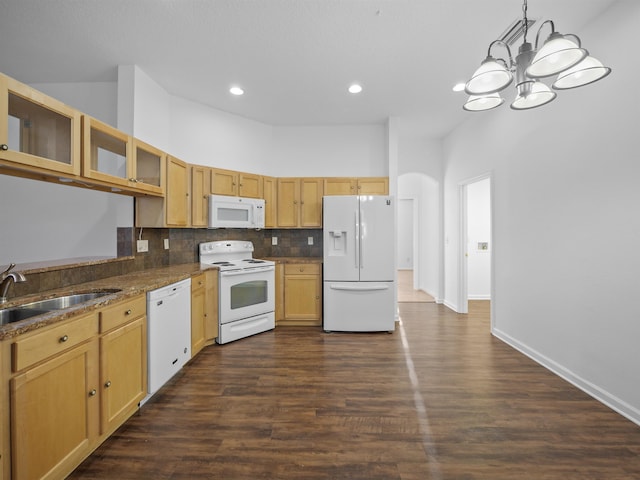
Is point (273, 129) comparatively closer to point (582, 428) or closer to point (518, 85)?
point (518, 85)

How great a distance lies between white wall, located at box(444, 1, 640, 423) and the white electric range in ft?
9.43

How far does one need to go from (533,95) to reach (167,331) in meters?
3.01

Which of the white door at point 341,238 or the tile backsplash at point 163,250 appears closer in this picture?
the tile backsplash at point 163,250

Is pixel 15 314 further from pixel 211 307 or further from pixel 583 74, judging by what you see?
pixel 583 74

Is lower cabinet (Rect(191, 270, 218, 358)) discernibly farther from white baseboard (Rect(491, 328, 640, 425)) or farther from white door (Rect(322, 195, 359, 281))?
white baseboard (Rect(491, 328, 640, 425))

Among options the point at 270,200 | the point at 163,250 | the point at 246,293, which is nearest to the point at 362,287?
the point at 246,293

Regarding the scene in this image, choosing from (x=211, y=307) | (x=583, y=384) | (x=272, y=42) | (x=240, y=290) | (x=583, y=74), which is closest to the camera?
(x=583, y=74)

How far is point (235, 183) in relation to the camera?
3812mm

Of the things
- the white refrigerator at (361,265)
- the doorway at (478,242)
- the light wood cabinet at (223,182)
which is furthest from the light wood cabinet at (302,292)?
the doorway at (478,242)

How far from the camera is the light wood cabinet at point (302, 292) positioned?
402cm

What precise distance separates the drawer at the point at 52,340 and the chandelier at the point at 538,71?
2.38m

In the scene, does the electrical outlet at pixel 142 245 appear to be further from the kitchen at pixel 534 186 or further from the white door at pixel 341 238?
the white door at pixel 341 238

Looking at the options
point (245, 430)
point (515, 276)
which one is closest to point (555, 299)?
point (515, 276)

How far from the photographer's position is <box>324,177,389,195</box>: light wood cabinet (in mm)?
4289
